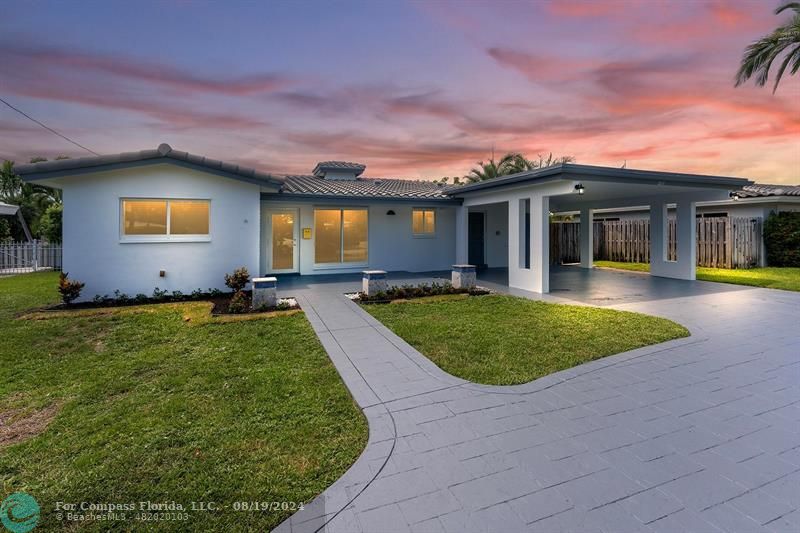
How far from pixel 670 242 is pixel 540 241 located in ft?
38.6

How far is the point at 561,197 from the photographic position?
44.4 feet

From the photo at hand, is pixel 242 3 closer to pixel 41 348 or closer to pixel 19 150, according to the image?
pixel 41 348

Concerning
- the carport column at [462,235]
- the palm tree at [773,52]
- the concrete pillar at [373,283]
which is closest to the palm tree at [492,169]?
the carport column at [462,235]

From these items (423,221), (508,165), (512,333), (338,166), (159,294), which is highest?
(508,165)

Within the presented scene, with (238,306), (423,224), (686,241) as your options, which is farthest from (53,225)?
(686,241)

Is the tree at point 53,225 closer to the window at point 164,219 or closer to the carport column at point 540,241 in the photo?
the window at point 164,219

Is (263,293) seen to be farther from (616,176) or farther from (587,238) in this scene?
(587,238)

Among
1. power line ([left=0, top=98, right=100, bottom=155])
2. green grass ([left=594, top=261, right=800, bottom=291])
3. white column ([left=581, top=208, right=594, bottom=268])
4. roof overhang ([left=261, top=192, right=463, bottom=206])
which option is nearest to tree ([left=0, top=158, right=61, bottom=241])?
power line ([left=0, top=98, right=100, bottom=155])

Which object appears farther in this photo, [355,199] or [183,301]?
[355,199]

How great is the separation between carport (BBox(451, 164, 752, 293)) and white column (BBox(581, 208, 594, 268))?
2.12 ft

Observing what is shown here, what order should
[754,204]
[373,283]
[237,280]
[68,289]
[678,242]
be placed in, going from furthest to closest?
[754,204] → [678,242] → [237,280] → [373,283] → [68,289]

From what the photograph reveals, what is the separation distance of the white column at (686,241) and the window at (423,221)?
885 centimetres

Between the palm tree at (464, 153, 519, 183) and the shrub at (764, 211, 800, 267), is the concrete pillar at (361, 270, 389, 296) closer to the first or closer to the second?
the shrub at (764, 211, 800, 267)

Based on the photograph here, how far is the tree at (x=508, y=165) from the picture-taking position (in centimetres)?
2734
